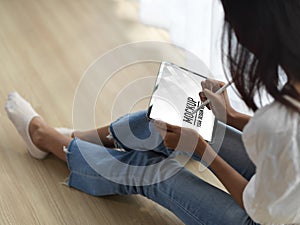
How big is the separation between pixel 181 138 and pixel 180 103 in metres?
0.15

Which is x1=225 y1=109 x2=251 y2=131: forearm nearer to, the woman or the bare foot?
the woman

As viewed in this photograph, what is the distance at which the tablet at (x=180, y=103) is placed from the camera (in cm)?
112

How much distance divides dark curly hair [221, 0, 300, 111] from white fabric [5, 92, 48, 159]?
637mm

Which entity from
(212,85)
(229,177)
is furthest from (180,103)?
(229,177)

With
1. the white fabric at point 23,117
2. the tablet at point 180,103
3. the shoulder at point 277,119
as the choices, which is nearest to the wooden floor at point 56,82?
the white fabric at point 23,117

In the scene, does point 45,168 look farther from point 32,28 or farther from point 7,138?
point 32,28

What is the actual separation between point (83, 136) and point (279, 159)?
62 cm

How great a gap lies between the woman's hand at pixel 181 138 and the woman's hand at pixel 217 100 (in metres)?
0.11

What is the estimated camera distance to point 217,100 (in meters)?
1.08

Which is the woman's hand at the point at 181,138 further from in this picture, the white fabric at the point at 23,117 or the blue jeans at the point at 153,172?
the white fabric at the point at 23,117

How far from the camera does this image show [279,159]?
30.9 inches

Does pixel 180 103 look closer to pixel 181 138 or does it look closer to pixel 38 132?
pixel 181 138

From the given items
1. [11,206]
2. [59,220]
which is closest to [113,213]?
[59,220]

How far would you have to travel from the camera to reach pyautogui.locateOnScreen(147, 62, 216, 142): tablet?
3.69 feet
